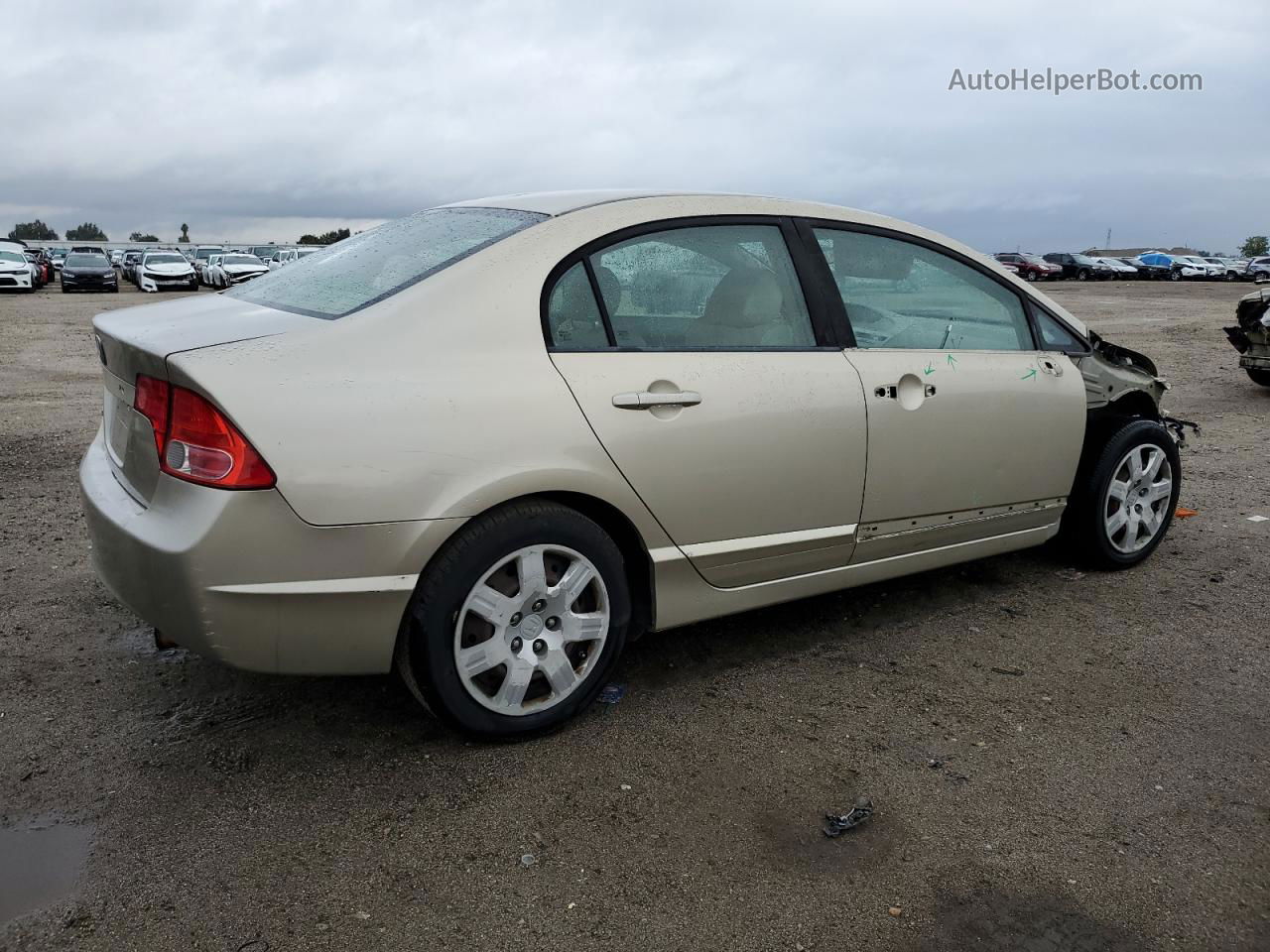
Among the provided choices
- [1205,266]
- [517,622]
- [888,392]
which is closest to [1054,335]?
[888,392]

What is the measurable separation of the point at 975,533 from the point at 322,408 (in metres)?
2.61

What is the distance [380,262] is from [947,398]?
204 cm

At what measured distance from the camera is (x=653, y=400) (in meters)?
3.12

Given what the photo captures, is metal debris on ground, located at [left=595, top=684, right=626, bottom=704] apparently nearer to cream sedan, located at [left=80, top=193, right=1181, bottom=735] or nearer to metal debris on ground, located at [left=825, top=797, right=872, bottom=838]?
cream sedan, located at [left=80, top=193, right=1181, bottom=735]

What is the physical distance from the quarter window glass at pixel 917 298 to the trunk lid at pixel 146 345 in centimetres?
189

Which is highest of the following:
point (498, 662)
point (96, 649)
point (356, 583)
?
point (356, 583)

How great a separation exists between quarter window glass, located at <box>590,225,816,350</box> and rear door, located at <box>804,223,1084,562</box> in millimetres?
211

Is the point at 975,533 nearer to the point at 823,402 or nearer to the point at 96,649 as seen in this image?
the point at 823,402

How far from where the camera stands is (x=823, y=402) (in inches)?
137

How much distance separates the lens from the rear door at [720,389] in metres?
3.12

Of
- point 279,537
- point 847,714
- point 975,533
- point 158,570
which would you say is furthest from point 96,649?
point 975,533

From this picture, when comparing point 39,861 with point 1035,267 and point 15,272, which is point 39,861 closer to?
point 15,272

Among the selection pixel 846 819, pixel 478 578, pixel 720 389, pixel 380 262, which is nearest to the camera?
pixel 846 819

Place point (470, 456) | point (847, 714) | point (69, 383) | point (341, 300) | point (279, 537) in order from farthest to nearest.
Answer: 1. point (69, 383)
2. point (847, 714)
3. point (341, 300)
4. point (470, 456)
5. point (279, 537)
